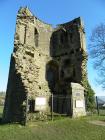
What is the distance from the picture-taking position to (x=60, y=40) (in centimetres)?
2423

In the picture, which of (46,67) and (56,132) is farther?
(46,67)

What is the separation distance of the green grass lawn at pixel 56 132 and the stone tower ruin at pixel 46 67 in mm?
2616

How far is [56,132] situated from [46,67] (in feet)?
39.5

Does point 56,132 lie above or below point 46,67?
below

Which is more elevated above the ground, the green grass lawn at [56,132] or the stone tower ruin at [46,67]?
the stone tower ruin at [46,67]

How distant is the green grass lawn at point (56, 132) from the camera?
971cm

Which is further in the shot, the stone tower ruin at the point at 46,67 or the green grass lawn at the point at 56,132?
the stone tower ruin at the point at 46,67

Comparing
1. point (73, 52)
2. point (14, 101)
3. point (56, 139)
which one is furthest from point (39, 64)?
point (56, 139)

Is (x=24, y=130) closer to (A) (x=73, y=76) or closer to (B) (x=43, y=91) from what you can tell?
(B) (x=43, y=91)

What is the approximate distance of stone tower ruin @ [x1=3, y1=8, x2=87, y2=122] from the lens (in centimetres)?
1581

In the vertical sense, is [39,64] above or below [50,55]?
below

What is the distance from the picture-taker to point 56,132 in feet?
34.8

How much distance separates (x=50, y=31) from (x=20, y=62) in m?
8.51

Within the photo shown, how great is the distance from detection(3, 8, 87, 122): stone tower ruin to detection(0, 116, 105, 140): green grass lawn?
2616mm
